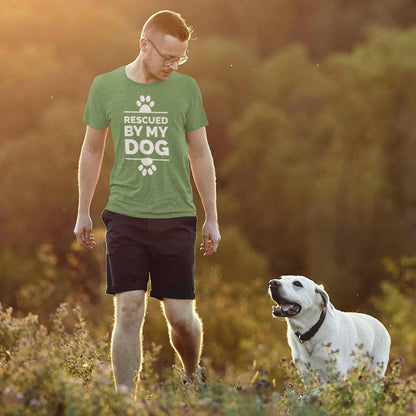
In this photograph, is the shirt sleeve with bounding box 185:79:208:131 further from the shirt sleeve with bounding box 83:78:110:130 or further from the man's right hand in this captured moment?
the man's right hand

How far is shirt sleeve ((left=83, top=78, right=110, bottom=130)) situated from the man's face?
0.28 meters

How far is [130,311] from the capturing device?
12.4ft

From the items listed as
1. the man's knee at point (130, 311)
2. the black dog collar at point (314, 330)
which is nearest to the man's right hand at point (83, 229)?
the man's knee at point (130, 311)

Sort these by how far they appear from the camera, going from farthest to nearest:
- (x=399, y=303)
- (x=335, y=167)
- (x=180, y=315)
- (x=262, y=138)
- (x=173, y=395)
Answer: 1. (x=262, y=138)
2. (x=335, y=167)
3. (x=399, y=303)
4. (x=180, y=315)
5. (x=173, y=395)

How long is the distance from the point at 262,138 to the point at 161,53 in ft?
38.9

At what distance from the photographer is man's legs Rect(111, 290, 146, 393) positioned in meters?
3.75

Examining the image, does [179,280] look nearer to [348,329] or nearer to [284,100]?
[348,329]

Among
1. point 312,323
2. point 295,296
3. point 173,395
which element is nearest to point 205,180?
point 295,296

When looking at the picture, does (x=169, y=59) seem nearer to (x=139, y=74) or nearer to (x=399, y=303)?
(x=139, y=74)

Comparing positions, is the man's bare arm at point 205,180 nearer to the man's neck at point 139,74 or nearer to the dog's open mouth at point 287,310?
the man's neck at point 139,74

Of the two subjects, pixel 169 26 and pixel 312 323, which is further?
pixel 312 323

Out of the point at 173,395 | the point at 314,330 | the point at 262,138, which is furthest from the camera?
the point at 262,138

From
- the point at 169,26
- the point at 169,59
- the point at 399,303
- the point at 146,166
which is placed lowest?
the point at 399,303

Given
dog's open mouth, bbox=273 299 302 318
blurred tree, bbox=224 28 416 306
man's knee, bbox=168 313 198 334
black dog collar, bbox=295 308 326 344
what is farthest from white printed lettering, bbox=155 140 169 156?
blurred tree, bbox=224 28 416 306
